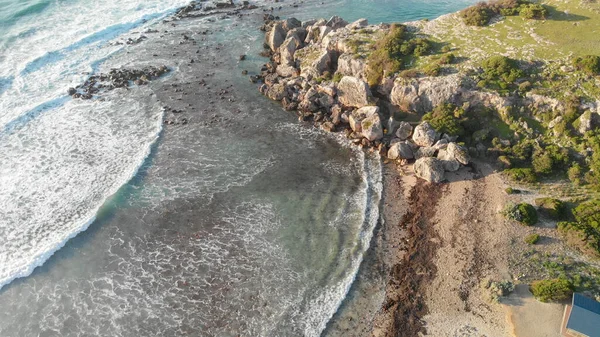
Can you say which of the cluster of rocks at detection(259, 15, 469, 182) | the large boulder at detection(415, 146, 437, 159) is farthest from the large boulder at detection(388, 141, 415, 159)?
the large boulder at detection(415, 146, 437, 159)

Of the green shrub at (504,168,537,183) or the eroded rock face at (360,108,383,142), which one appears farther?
the eroded rock face at (360,108,383,142)

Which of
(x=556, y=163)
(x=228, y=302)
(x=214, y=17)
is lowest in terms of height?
(x=228, y=302)

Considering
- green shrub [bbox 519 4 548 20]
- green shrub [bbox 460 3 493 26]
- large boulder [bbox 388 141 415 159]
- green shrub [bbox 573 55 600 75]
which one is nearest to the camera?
green shrub [bbox 573 55 600 75]

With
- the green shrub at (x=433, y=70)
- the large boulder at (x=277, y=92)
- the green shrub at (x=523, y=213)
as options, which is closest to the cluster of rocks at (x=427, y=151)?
the green shrub at (x=523, y=213)

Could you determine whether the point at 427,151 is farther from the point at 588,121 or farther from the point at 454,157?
the point at 588,121

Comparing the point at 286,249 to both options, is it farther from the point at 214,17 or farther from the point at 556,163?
the point at 214,17

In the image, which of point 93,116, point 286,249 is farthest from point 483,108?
point 93,116

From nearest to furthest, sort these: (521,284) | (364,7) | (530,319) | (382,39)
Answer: (530,319)
(521,284)
(382,39)
(364,7)

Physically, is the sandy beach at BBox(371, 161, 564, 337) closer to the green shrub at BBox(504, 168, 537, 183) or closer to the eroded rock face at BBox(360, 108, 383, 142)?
the green shrub at BBox(504, 168, 537, 183)
